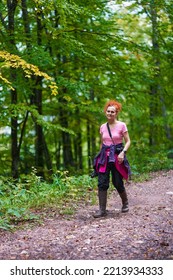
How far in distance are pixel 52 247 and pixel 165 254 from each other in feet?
4.36

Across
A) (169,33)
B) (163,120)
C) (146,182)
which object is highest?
(169,33)

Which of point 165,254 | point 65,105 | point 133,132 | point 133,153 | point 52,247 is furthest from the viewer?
point 133,132

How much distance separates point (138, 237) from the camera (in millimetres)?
5223

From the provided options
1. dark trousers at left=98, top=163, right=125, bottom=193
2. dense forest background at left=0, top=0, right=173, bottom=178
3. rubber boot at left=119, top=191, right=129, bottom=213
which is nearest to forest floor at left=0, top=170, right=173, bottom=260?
rubber boot at left=119, top=191, right=129, bottom=213

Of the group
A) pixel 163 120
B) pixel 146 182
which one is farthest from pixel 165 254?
pixel 163 120

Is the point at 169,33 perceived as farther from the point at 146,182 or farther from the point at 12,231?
the point at 12,231

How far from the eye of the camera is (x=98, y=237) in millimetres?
5281

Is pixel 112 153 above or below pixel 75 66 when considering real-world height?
below

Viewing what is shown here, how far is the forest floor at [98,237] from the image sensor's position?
15.5 ft

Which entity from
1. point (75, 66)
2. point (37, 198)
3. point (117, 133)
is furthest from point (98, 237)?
point (75, 66)

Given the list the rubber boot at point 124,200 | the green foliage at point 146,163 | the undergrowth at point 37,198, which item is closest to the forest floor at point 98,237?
the rubber boot at point 124,200

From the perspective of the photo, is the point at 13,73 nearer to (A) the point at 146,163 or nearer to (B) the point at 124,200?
(A) the point at 146,163

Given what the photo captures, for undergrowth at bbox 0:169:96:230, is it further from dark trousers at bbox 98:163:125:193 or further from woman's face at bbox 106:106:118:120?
woman's face at bbox 106:106:118:120
